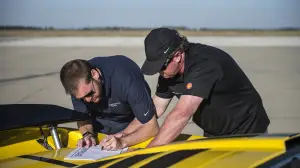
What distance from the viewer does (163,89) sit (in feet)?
10.6

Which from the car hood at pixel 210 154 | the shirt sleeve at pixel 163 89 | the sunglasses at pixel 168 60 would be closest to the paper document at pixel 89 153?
the car hood at pixel 210 154

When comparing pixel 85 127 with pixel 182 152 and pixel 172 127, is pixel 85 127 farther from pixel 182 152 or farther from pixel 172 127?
pixel 182 152

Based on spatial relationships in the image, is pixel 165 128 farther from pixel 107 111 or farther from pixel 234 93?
pixel 107 111

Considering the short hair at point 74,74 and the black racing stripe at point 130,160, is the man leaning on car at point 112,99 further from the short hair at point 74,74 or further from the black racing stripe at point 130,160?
the black racing stripe at point 130,160

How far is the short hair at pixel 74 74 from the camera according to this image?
2854mm

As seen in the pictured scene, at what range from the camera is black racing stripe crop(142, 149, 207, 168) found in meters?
1.78

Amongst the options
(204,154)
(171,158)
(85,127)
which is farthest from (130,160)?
(85,127)

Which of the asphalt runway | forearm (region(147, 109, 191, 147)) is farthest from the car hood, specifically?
the asphalt runway

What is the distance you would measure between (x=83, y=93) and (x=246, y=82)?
968 millimetres

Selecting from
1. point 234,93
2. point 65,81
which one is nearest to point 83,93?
point 65,81

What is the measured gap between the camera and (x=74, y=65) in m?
2.89

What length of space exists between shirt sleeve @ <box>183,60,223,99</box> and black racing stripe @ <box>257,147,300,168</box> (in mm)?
883

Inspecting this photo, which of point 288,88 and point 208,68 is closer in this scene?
point 208,68

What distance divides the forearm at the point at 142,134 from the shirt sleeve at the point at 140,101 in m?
0.05
